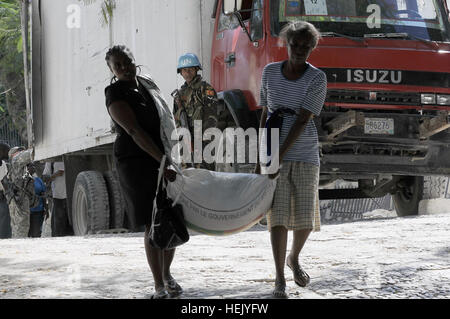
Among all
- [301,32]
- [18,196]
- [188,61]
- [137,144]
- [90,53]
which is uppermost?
[90,53]

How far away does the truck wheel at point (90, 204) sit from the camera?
11.3 metres

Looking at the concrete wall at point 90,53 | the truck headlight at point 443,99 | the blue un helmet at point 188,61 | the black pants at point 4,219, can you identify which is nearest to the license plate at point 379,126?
the truck headlight at point 443,99

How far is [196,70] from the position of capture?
8.91 meters

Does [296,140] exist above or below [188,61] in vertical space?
below

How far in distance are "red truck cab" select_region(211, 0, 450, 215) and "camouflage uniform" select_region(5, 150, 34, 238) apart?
13.4 feet

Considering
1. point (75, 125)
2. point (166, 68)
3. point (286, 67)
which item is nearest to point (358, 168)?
point (166, 68)

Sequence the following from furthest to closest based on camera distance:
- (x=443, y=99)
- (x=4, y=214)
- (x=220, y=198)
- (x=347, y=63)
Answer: (x=4, y=214)
(x=443, y=99)
(x=347, y=63)
(x=220, y=198)

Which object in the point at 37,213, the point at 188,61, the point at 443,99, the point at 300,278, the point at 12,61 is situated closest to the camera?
the point at 300,278

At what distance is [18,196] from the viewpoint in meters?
11.9

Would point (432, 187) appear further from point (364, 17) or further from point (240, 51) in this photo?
point (240, 51)

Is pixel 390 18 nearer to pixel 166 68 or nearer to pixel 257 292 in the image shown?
pixel 166 68

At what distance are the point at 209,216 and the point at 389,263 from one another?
1945mm

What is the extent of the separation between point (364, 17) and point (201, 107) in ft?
5.79

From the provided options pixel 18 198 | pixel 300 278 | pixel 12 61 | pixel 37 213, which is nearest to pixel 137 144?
pixel 300 278
